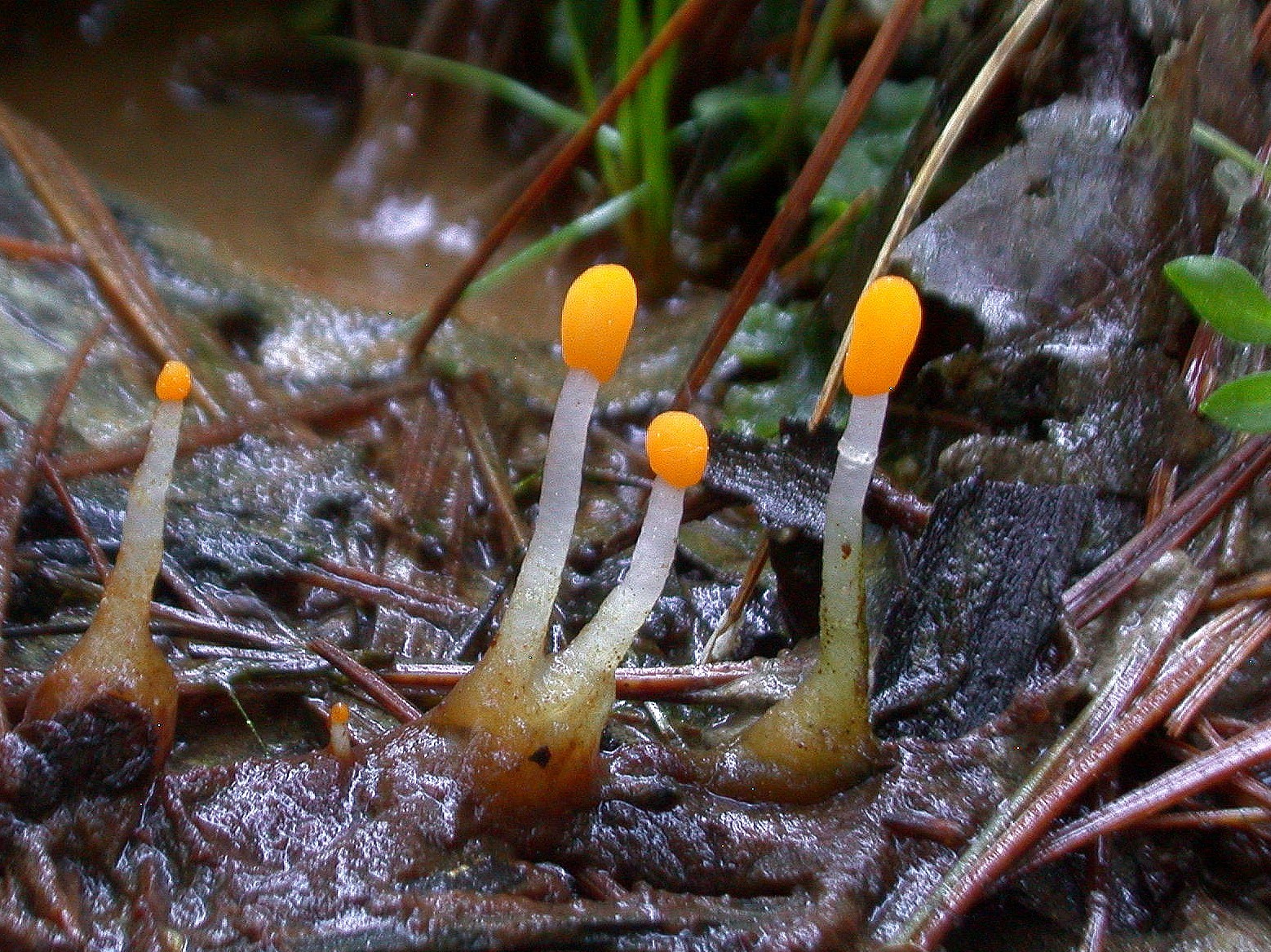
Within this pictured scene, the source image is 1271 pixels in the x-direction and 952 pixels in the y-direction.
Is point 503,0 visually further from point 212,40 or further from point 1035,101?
point 1035,101

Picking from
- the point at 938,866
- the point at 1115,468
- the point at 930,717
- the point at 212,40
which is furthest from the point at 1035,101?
the point at 212,40

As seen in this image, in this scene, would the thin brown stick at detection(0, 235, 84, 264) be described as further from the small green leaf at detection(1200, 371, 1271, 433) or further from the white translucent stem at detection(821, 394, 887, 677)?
the small green leaf at detection(1200, 371, 1271, 433)

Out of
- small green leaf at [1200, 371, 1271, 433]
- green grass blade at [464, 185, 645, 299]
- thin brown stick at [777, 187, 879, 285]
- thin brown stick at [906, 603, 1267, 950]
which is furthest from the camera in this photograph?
green grass blade at [464, 185, 645, 299]

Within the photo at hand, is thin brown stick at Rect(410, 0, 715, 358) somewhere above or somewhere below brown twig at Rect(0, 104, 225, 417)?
above

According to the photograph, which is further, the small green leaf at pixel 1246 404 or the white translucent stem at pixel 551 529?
the small green leaf at pixel 1246 404

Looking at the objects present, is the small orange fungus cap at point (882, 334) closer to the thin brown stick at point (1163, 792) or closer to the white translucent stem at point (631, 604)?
the white translucent stem at point (631, 604)

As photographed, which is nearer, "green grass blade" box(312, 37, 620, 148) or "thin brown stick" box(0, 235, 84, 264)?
"thin brown stick" box(0, 235, 84, 264)

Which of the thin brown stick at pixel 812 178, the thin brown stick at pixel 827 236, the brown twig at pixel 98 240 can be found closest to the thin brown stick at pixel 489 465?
the thin brown stick at pixel 812 178

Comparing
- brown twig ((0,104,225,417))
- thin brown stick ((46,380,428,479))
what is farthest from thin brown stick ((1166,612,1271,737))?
brown twig ((0,104,225,417))
